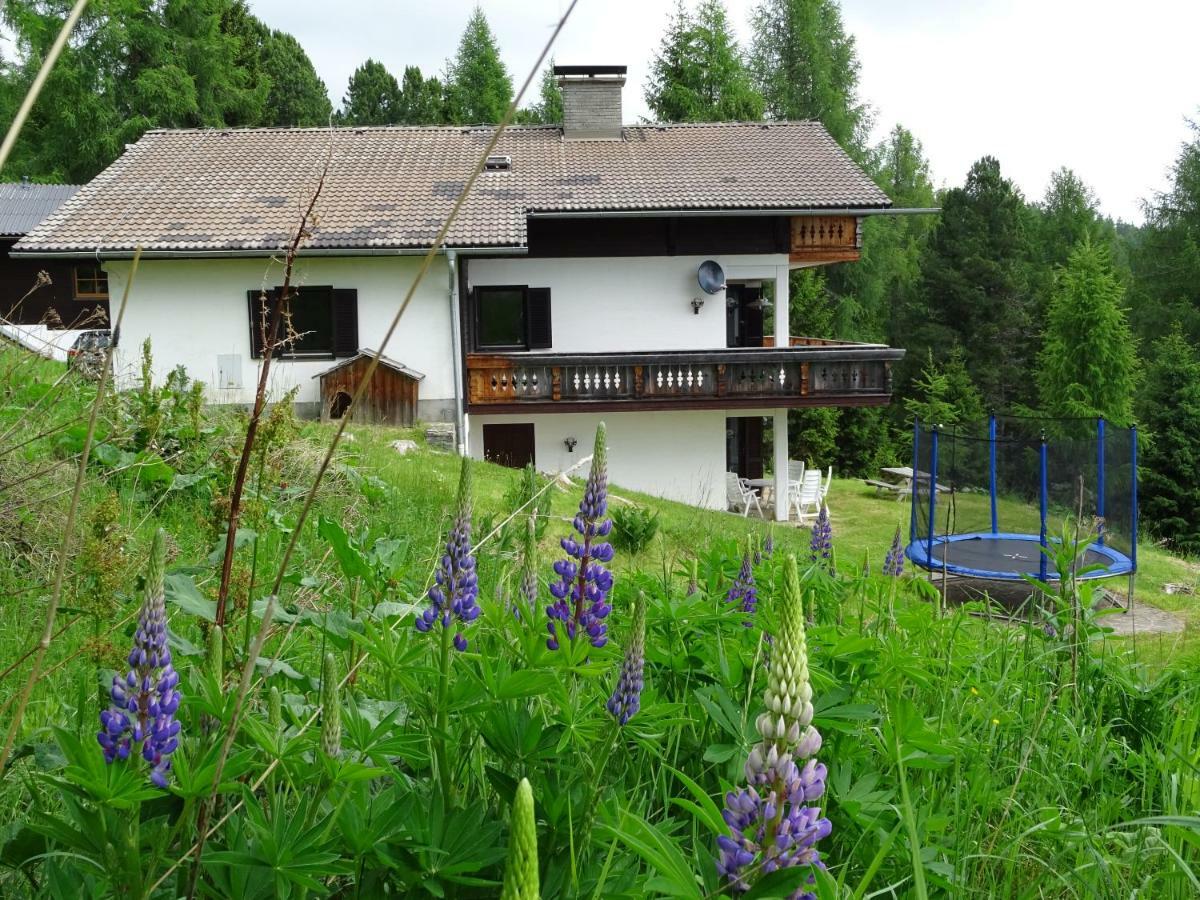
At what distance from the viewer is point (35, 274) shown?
32.2 meters

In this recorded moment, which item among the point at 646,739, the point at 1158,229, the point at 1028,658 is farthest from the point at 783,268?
the point at 1158,229

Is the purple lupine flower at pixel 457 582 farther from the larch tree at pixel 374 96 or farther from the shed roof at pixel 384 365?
the larch tree at pixel 374 96

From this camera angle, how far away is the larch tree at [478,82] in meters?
49.5

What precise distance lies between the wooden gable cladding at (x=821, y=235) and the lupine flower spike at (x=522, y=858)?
22637 millimetres

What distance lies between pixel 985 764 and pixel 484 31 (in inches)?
2047

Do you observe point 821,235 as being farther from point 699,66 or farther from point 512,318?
point 699,66

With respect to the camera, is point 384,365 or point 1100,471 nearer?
point 1100,471

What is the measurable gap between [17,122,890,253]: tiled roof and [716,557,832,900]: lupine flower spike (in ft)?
A: 58.6

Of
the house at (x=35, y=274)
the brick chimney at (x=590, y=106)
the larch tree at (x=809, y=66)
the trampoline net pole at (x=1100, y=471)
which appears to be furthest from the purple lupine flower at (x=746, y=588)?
the larch tree at (x=809, y=66)

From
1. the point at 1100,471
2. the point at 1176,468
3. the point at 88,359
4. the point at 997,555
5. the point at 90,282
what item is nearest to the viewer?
the point at 88,359

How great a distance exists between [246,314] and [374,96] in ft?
118

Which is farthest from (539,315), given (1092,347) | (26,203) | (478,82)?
(478,82)

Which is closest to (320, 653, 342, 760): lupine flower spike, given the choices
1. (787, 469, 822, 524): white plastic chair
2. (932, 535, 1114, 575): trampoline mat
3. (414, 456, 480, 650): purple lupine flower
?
(414, 456, 480, 650): purple lupine flower

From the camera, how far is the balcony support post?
74.3 ft
